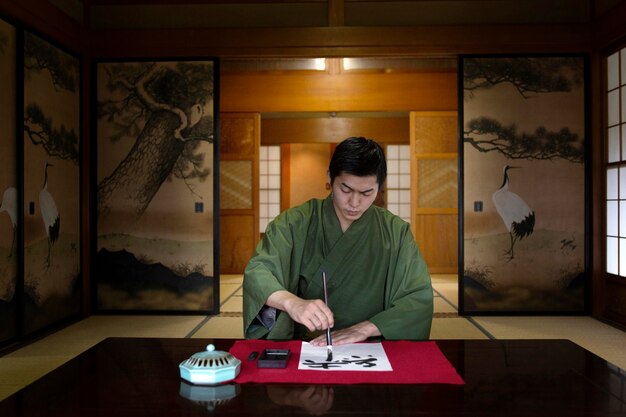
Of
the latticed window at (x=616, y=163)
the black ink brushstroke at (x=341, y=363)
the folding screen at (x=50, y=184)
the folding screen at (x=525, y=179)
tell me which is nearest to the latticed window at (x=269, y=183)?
the folding screen at (x=50, y=184)

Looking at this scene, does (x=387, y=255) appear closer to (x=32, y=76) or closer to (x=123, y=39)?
(x=32, y=76)

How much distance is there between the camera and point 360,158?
166cm

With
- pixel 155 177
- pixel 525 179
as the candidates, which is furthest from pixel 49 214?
pixel 525 179

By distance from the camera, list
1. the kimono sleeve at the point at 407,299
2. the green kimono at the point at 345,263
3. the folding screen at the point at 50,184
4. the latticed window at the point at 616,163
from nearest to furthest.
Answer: the kimono sleeve at the point at 407,299 < the green kimono at the point at 345,263 < the folding screen at the point at 50,184 < the latticed window at the point at 616,163

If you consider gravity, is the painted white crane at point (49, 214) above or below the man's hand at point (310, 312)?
above

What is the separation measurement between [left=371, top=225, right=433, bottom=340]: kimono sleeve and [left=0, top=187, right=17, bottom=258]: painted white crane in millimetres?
2917

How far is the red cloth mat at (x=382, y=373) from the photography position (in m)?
1.18

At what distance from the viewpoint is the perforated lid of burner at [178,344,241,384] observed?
1158 millimetres

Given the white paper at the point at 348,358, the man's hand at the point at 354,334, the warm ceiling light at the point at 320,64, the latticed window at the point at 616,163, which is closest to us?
the white paper at the point at 348,358

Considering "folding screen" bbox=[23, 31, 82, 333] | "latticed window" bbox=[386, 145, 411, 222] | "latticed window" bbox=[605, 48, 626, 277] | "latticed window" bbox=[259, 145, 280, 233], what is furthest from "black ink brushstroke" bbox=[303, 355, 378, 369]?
"latticed window" bbox=[259, 145, 280, 233]

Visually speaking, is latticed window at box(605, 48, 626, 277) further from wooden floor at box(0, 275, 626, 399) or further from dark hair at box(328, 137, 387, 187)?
dark hair at box(328, 137, 387, 187)

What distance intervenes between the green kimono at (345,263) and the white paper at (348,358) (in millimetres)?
273

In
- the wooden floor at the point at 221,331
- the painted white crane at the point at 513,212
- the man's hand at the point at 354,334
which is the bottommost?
the wooden floor at the point at 221,331

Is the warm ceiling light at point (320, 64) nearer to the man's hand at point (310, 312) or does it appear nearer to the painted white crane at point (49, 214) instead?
the painted white crane at point (49, 214)
